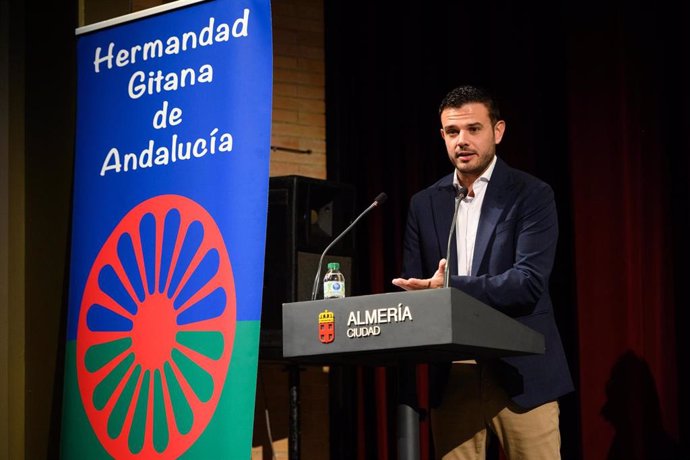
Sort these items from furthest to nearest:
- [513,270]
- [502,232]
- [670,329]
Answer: [670,329], [502,232], [513,270]

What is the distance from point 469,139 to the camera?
9.37 feet

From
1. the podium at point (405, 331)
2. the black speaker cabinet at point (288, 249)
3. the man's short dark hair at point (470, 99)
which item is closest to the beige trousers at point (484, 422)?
the podium at point (405, 331)

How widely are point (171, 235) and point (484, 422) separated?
3.29 ft

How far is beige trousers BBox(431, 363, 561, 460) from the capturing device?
8.81ft

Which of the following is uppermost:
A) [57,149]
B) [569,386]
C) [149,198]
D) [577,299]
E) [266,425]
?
[57,149]

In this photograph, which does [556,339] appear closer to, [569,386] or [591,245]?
[569,386]

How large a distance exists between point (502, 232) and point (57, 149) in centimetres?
176

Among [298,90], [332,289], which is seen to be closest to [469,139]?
[332,289]

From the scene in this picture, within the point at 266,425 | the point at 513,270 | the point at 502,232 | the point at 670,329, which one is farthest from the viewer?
the point at 266,425

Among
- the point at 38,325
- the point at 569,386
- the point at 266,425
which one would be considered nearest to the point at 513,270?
the point at 569,386

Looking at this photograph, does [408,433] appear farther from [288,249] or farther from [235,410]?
[288,249]

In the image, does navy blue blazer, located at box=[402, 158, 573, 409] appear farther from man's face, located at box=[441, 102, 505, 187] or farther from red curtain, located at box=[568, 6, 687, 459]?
red curtain, located at box=[568, 6, 687, 459]

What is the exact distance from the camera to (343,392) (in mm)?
→ 4621

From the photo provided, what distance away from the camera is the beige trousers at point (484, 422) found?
8.81 feet
